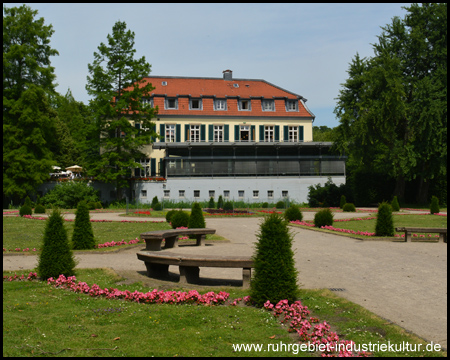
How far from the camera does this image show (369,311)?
7527 mm

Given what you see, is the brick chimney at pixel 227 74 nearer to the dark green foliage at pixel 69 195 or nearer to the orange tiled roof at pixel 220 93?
the orange tiled roof at pixel 220 93

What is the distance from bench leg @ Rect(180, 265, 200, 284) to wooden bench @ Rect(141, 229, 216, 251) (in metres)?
4.23

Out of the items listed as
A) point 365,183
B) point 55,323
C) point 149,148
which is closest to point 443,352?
point 55,323

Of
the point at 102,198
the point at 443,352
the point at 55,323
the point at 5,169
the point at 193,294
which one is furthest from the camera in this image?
the point at 102,198

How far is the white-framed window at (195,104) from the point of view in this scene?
57875 mm

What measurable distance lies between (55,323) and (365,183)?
43105 millimetres

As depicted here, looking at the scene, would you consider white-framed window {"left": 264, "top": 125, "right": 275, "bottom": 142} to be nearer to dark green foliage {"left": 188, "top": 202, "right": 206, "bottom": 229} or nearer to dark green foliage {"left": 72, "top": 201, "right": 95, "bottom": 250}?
dark green foliage {"left": 188, "top": 202, "right": 206, "bottom": 229}

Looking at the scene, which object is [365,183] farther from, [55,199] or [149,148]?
[55,199]

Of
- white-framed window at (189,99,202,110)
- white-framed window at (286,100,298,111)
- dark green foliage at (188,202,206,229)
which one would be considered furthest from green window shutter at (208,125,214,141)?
dark green foliage at (188,202,206,229)

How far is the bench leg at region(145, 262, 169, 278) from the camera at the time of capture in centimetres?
1100

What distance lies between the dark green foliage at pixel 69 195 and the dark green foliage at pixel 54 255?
116 ft

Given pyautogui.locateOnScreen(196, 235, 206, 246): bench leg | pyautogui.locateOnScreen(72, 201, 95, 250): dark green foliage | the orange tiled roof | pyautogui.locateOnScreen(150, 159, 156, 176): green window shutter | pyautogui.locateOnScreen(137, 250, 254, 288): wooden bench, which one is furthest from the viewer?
the orange tiled roof

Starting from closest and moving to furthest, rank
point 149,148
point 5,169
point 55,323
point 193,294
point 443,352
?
point 443,352 < point 55,323 < point 193,294 < point 5,169 < point 149,148

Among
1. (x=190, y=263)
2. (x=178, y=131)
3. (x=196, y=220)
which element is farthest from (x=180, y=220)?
(x=178, y=131)
